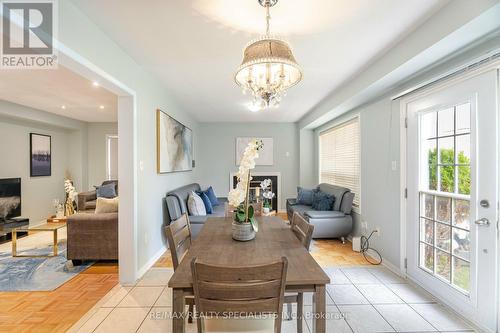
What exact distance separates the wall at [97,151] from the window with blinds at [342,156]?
558 cm

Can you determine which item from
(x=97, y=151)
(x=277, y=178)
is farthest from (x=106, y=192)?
(x=277, y=178)

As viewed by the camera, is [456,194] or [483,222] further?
[456,194]

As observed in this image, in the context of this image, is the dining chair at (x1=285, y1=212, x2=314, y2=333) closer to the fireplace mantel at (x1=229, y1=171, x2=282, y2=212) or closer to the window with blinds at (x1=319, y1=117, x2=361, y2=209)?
the window with blinds at (x1=319, y1=117, x2=361, y2=209)

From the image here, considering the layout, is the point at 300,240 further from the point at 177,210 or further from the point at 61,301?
the point at 61,301

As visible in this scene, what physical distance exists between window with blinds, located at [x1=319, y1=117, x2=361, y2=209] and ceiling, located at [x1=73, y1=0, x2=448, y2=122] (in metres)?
1.44

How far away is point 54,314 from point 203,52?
278cm

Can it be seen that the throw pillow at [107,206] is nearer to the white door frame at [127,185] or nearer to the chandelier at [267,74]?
the white door frame at [127,185]

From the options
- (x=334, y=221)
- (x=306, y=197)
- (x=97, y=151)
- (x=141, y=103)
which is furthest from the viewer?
(x=97, y=151)

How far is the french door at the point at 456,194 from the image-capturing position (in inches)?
70.3

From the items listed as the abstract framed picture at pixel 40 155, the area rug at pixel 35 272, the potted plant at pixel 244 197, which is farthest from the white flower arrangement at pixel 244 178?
the abstract framed picture at pixel 40 155

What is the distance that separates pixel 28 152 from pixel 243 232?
18.9ft

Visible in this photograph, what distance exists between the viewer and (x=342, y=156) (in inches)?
185

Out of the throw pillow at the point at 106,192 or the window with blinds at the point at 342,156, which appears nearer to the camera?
the window with blinds at the point at 342,156

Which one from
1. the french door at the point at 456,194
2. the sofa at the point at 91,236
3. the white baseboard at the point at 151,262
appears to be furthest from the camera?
the sofa at the point at 91,236
